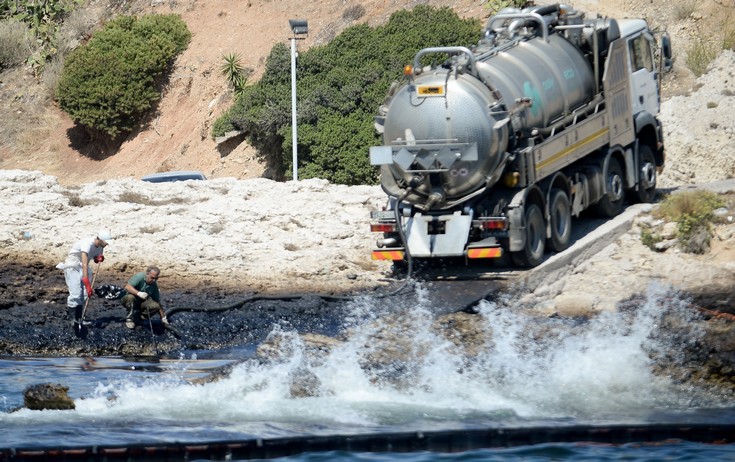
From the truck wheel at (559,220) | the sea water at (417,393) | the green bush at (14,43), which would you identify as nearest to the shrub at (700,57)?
the truck wheel at (559,220)

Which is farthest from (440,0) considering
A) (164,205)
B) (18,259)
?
(18,259)

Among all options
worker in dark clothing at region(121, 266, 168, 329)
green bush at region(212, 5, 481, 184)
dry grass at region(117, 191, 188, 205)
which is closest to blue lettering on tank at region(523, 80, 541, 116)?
worker in dark clothing at region(121, 266, 168, 329)

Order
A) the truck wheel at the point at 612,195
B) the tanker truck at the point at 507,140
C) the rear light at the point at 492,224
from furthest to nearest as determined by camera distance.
Result: the truck wheel at the point at 612,195 < the rear light at the point at 492,224 < the tanker truck at the point at 507,140

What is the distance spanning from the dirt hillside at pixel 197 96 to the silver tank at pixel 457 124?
1746cm

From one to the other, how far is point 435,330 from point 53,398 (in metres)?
4.95

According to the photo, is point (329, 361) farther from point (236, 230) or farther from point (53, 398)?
point (236, 230)

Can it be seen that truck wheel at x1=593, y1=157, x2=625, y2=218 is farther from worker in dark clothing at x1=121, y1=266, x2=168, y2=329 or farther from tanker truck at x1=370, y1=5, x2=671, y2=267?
worker in dark clothing at x1=121, y1=266, x2=168, y2=329

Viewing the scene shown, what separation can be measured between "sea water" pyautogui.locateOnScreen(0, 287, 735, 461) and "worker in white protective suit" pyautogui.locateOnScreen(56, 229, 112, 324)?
2.11m

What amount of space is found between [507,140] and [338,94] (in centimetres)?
1679

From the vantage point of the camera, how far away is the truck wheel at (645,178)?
23.1m

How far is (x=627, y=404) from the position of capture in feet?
43.3

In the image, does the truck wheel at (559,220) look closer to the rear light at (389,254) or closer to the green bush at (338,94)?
→ the rear light at (389,254)

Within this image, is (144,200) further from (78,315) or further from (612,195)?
(612,195)

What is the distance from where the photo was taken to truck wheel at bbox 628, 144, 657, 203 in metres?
23.1
